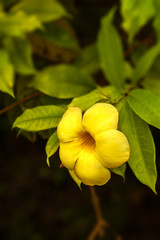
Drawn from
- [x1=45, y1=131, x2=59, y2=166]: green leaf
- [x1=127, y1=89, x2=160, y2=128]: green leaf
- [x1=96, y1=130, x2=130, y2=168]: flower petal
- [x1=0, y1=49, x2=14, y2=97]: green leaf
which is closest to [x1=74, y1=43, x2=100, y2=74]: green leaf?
[x1=0, y1=49, x2=14, y2=97]: green leaf

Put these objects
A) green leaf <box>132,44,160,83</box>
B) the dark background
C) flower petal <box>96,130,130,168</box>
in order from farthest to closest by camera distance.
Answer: the dark background
green leaf <box>132,44,160,83</box>
flower petal <box>96,130,130,168</box>

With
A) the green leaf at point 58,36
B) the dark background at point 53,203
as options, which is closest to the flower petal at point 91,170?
the green leaf at point 58,36

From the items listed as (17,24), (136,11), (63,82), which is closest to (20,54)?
(17,24)

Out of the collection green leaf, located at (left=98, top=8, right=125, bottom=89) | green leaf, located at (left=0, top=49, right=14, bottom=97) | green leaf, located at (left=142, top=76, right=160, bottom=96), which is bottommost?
green leaf, located at (left=142, top=76, right=160, bottom=96)

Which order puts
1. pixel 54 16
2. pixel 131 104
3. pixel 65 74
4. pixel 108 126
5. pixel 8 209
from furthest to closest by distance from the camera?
pixel 8 209
pixel 54 16
pixel 65 74
pixel 131 104
pixel 108 126

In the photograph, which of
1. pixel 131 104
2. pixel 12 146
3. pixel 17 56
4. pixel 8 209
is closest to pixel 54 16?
pixel 17 56

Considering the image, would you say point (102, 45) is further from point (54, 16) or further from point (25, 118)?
point (25, 118)

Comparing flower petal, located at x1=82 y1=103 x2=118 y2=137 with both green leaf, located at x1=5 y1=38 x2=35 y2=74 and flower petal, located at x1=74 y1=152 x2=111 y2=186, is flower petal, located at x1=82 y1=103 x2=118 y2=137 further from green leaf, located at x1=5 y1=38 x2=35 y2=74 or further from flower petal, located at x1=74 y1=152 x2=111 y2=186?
green leaf, located at x1=5 y1=38 x2=35 y2=74
